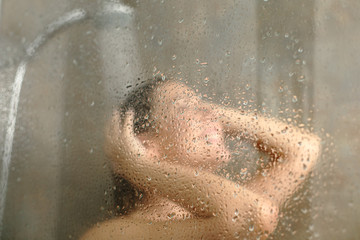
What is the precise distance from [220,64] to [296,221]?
0.21 m

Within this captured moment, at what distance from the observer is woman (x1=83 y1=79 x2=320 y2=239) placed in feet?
1.24

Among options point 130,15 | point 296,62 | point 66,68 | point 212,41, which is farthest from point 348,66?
point 66,68

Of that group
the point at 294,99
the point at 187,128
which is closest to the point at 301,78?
the point at 294,99

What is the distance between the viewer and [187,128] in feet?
1.42

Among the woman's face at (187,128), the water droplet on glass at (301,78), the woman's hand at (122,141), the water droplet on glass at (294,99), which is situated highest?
the water droplet on glass at (301,78)

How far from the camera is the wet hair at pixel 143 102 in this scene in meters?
0.47

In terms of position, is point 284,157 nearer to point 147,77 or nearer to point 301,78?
point 301,78

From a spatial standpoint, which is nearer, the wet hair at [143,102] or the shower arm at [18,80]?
the wet hair at [143,102]

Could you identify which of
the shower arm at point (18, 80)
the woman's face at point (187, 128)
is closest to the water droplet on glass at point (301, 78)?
the woman's face at point (187, 128)

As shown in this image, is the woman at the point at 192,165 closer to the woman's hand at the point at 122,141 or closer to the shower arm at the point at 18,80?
the woman's hand at the point at 122,141

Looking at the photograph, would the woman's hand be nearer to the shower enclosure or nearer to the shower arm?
the shower enclosure

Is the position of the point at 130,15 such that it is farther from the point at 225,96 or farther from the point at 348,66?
the point at 348,66

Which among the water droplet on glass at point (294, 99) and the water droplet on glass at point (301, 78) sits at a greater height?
the water droplet on glass at point (301, 78)

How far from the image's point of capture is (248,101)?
41 cm
